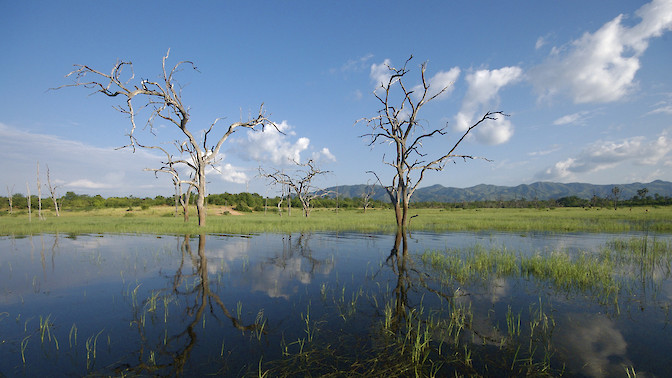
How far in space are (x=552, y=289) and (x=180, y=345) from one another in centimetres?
920

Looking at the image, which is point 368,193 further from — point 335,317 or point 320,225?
point 335,317

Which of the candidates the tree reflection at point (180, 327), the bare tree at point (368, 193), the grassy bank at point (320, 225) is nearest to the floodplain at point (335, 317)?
the tree reflection at point (180, 327)

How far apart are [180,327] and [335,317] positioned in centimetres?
292

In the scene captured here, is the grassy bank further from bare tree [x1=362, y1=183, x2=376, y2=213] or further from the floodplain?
the floodplain

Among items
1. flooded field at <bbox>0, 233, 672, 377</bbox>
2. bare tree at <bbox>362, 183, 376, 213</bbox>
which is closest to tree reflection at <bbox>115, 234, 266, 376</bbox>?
flooded field at <bbox>0, 233, 672, 377</bbox>

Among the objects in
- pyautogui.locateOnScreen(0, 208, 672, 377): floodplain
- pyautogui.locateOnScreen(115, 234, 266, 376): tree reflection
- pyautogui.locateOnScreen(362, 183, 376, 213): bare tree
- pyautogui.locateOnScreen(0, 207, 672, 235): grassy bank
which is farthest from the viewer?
pyautogui.locateOnScreen(362, 183, 376, 213): bare tree

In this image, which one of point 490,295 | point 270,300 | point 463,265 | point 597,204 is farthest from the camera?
point 597,204

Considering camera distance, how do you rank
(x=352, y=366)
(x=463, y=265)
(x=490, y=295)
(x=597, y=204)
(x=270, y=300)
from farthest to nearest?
(x=597, y=204) < (x=463, y=265) < (x=490, y=295) < (x=270, y=300) < (x=352, y=366)

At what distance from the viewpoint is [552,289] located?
7.93m

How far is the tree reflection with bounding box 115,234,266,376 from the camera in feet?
12.9

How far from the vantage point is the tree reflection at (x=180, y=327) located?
394 cm

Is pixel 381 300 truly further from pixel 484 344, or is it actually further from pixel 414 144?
pixel 414 144

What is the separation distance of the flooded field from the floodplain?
0.11 feet

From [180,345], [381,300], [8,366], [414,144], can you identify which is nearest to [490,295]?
[381,300]
